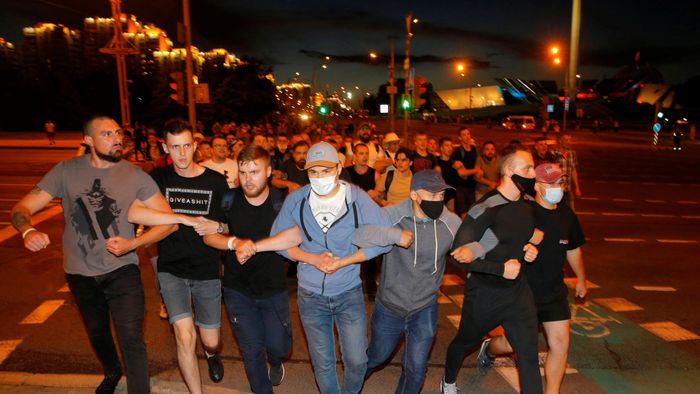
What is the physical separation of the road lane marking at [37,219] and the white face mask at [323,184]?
8712mm

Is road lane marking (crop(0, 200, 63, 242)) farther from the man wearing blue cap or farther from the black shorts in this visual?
the black shorts

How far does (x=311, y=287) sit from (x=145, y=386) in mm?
1388

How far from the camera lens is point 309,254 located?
156 inches

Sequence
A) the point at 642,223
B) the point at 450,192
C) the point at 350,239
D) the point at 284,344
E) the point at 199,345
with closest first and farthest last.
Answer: the point at 350,239, the point at 284,344, the point at 199,345, the point at 450,192, the point at 642,223

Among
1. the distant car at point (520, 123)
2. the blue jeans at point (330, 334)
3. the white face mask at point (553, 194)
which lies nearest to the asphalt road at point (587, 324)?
the blue jeans at point (330, 334)

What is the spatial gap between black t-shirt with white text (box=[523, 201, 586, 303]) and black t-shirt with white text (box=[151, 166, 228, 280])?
2.46 metres

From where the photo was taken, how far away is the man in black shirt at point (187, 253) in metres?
4.28

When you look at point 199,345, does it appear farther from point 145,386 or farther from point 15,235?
point 15,235

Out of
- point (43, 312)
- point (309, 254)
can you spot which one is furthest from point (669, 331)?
point (43, 312)

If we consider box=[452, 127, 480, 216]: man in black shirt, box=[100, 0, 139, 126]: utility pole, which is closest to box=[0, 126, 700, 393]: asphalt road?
box=[452, 127, 480, 216]: man in black shirt

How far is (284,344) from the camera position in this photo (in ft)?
14.6

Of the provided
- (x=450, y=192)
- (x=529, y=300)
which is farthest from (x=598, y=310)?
(x=529, y=300)

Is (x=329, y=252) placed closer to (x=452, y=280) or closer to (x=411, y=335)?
(x=411, y=335)

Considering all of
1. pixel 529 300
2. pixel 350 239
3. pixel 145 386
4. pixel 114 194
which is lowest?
pixel 145 386
